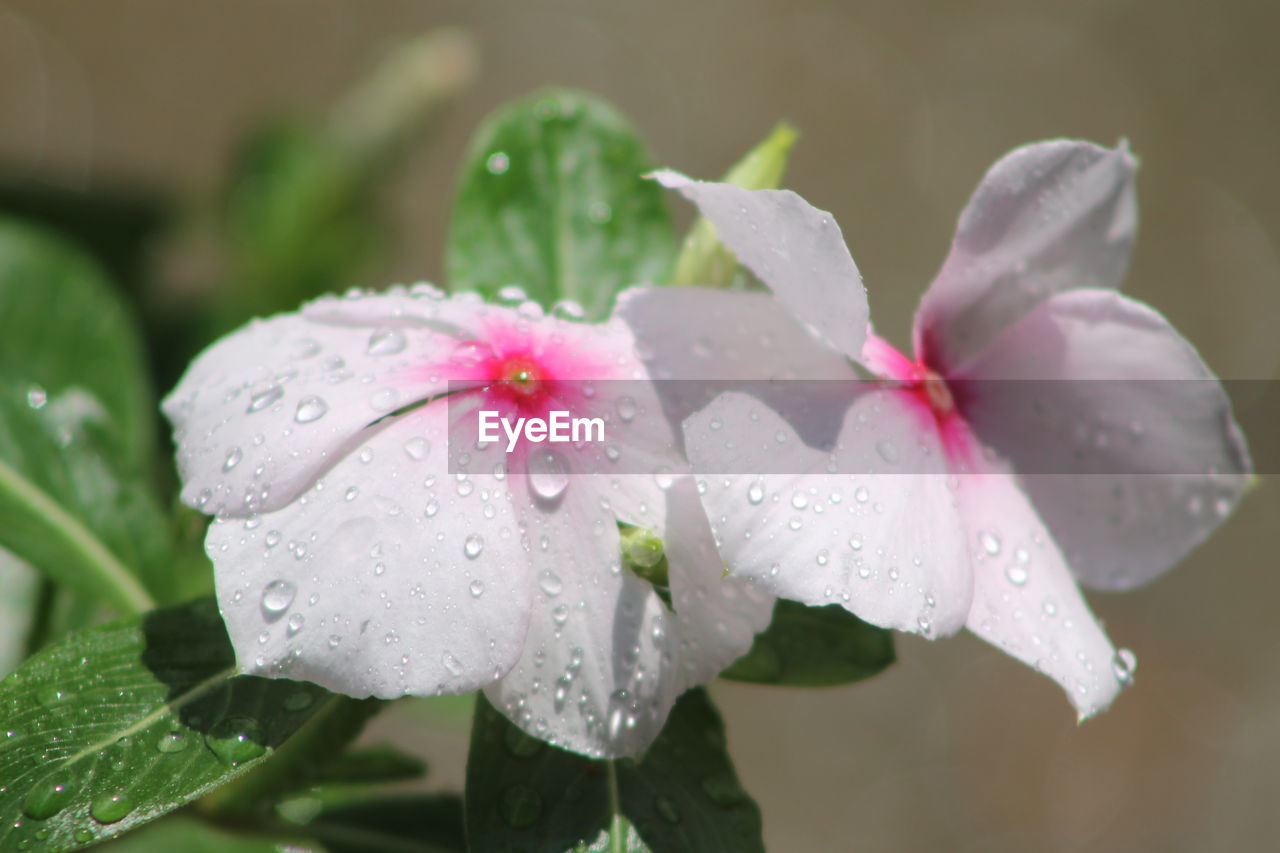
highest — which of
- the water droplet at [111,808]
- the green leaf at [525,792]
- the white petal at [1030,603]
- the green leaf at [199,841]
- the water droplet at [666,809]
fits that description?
the white petal at [1030,603]

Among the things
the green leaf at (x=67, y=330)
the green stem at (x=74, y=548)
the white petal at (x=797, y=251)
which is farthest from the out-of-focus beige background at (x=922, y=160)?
the white petal at (x=797, y=251)

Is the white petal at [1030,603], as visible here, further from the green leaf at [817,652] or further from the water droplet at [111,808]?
the water droplet at [111,808]

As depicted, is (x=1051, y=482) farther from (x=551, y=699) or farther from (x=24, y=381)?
(x=24, y=381)

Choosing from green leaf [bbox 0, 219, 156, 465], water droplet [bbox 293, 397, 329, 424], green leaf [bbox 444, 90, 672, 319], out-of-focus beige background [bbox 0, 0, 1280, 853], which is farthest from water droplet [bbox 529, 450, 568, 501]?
out-of-focus beige background [bbox 0, 0, 1280, 853]

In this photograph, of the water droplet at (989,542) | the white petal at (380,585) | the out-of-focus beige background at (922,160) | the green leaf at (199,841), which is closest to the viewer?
the white petal at (380,585)

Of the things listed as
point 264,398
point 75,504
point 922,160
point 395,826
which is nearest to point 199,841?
point 395,826

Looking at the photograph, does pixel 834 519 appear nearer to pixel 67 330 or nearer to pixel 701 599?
pixel 701 599

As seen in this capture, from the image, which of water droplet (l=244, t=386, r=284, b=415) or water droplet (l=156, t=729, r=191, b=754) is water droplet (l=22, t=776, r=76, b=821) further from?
water droplet (l=244, t=386, r=284, b=415)
